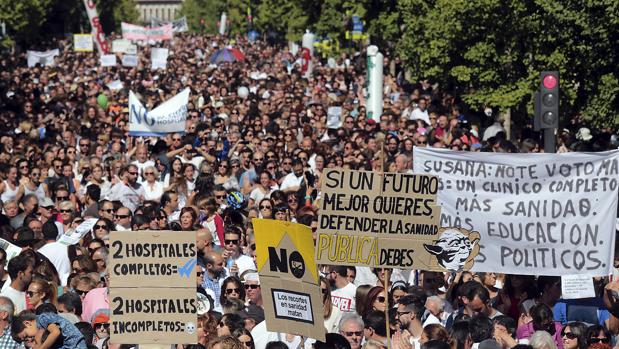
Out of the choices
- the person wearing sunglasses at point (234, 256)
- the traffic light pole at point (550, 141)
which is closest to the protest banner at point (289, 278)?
the person wearing sunglasses at point (234, 256)

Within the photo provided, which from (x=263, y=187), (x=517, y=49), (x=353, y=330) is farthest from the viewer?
(x=517, y=49)

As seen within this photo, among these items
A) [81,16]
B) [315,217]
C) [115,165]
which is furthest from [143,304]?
[81,16]

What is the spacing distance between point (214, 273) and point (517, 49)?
1552 cm

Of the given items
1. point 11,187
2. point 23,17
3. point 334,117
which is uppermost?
point 11,187

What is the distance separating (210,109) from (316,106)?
6.24 feet

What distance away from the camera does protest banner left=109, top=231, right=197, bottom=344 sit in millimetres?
9901

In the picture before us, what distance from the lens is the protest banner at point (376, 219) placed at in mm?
10141

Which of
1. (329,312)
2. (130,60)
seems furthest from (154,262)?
(130,60)

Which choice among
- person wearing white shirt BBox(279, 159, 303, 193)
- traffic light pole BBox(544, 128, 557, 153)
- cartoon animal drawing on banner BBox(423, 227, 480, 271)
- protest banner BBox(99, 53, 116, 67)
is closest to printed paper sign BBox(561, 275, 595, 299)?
cartoon animal drawing on banner BBox(423, 227, 480, 271)

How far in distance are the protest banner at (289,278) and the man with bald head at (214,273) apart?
216cm

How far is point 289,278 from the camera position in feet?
32.8

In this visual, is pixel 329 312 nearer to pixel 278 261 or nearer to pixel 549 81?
pixel 278 261

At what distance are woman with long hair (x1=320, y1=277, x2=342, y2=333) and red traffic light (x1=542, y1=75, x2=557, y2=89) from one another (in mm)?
6210

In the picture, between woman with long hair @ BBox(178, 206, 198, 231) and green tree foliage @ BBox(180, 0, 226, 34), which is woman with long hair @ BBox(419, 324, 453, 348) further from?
green tree foliage @ BBox(180, 0, 226, 34)
